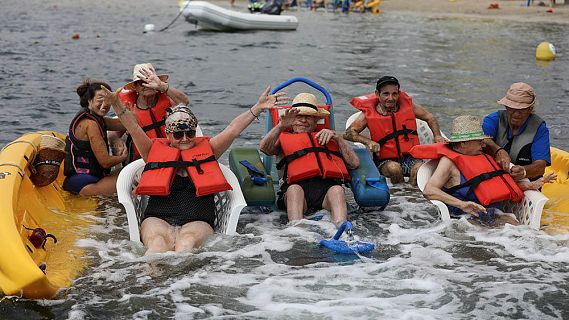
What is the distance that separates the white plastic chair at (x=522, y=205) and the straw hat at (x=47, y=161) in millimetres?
2952

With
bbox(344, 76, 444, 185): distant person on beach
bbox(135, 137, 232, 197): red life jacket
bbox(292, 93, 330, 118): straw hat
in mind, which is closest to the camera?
bbox(135, 137, 232, 197): red life jacket

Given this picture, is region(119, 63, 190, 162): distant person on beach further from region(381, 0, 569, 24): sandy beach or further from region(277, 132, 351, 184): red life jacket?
region(381, 0, 569, 24): sandy beach

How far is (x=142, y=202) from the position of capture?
6.18 m

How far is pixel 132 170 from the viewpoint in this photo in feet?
20.0

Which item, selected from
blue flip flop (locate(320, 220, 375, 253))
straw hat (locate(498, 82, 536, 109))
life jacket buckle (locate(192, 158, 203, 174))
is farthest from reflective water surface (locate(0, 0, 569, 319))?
straw hat (locate(498, 82, 536, 109))

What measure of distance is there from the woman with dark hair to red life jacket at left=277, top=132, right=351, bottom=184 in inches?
56.5

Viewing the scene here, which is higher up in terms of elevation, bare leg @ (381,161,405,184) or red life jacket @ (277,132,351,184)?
red life jacket @ (277,132,351,184)

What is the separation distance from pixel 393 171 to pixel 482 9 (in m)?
28.8

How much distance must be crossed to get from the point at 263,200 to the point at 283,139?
56 centimetres

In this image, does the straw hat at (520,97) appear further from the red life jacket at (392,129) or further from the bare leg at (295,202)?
the bare leg at (295,202)

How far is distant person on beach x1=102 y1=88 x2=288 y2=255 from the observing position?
5625 mm

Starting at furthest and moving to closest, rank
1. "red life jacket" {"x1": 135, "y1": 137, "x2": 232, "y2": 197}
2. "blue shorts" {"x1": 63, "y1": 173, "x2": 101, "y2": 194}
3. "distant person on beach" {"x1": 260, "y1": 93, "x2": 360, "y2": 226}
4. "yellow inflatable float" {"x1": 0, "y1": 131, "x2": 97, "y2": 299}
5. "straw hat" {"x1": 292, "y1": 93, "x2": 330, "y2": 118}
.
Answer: "blue shorts" {"x1": 63, "y1": 173, "x2": 101, "y2": 194} < "straw hat" {"x1": 292, "y1": 93, "x2": 330, "y2": 118} < "distant person on beach" {"x1": 260, "y1": 93, "x2": 360, "y2": 226} < "red life jacket" {"x1": 135, "y1": 137, "x2": 232, "y2": 197} < "yellow inflatable float" {"x1": 0, "y1": 131, "x2": 97, "y2": 299}

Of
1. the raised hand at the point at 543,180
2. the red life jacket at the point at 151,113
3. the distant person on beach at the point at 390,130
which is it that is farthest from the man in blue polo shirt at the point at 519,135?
the red life jacket at the point at 151,113

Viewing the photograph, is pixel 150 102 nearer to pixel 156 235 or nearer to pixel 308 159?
pixel 308 159
